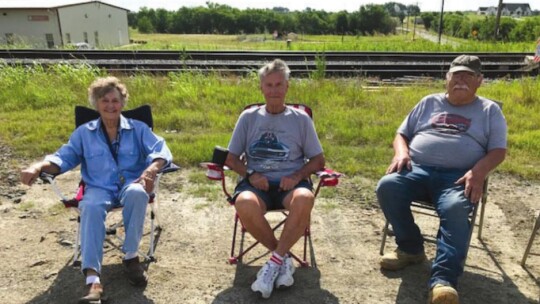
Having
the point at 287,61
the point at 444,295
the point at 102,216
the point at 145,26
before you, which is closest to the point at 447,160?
the point at 444,295

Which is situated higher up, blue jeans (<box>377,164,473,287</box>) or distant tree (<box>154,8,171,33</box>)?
distant tree (<box>154,8,171,33</box>)

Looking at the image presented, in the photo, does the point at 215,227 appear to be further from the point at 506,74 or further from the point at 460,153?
the point at 506,74

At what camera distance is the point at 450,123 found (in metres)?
3.45

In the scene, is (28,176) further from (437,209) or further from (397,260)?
(437,209)

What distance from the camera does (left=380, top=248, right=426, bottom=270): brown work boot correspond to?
3.38 m

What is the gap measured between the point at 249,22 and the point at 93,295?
67211 mm

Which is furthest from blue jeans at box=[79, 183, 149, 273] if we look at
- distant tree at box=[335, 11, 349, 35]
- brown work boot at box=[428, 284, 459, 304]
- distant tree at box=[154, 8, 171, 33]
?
distant tree at box=[335, 11, 349, 35]

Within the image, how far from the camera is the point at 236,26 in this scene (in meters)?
65.6

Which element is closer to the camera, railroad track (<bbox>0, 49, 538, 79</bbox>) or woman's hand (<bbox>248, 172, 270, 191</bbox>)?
woman's hand (<bbox>248, 172, 270, 191</bbox>)

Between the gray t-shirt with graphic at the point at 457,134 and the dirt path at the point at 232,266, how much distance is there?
0.81m

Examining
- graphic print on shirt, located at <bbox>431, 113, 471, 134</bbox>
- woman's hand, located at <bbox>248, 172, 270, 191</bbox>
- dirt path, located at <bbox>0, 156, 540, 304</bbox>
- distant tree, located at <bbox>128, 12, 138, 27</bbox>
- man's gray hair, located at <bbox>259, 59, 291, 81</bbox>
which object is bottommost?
dirt path, located at <bbox>0, 156, 540, 304</bbox>

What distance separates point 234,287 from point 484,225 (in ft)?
7.68

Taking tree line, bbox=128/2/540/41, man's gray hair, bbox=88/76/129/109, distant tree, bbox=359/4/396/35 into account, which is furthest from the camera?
distant tree, bbox=359/4/396/35

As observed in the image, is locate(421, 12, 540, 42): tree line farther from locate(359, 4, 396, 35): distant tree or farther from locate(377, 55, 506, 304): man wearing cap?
locate(377, 55, 506, 304): man wearing cap
